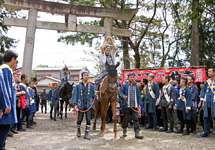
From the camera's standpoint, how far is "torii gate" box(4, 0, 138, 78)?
39.7ft

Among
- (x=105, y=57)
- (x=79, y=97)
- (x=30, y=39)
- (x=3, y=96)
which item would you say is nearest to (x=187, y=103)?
(x=105, y=57)

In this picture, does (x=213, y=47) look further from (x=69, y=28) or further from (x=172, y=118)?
(x=69, y=28)

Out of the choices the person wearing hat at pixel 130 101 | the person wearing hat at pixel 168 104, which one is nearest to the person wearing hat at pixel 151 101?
the person wearing hat at pixel 168 104

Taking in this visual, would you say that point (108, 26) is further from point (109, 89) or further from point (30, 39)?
point (109, 89)

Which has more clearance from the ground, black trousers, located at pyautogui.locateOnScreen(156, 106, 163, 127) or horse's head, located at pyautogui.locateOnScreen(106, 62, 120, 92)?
horse's head, located at pyautogui.locateOnScreen(106, 62, 120, 92)

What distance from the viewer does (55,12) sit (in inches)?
496

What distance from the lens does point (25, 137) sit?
6312 millimetres

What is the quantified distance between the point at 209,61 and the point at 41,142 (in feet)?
37.9

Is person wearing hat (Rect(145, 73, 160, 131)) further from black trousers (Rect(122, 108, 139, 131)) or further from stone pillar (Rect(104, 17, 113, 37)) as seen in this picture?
stone pillar (Rect(104, 17, 113, 37))

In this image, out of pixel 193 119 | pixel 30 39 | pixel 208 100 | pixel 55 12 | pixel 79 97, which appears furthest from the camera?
pixel 55 12

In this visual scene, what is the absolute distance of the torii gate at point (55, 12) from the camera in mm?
12109

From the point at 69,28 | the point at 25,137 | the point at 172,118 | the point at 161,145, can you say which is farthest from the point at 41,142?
the point at 69,28

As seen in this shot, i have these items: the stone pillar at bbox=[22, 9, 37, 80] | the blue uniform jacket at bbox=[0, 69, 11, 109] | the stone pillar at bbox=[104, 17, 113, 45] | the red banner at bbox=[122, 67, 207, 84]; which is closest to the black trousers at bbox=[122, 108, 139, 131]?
the blue uniform jacket at bbox=[0, 69, 11, 109]

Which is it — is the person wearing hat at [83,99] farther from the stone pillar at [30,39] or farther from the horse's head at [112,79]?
the stone pillar at [30,39]
